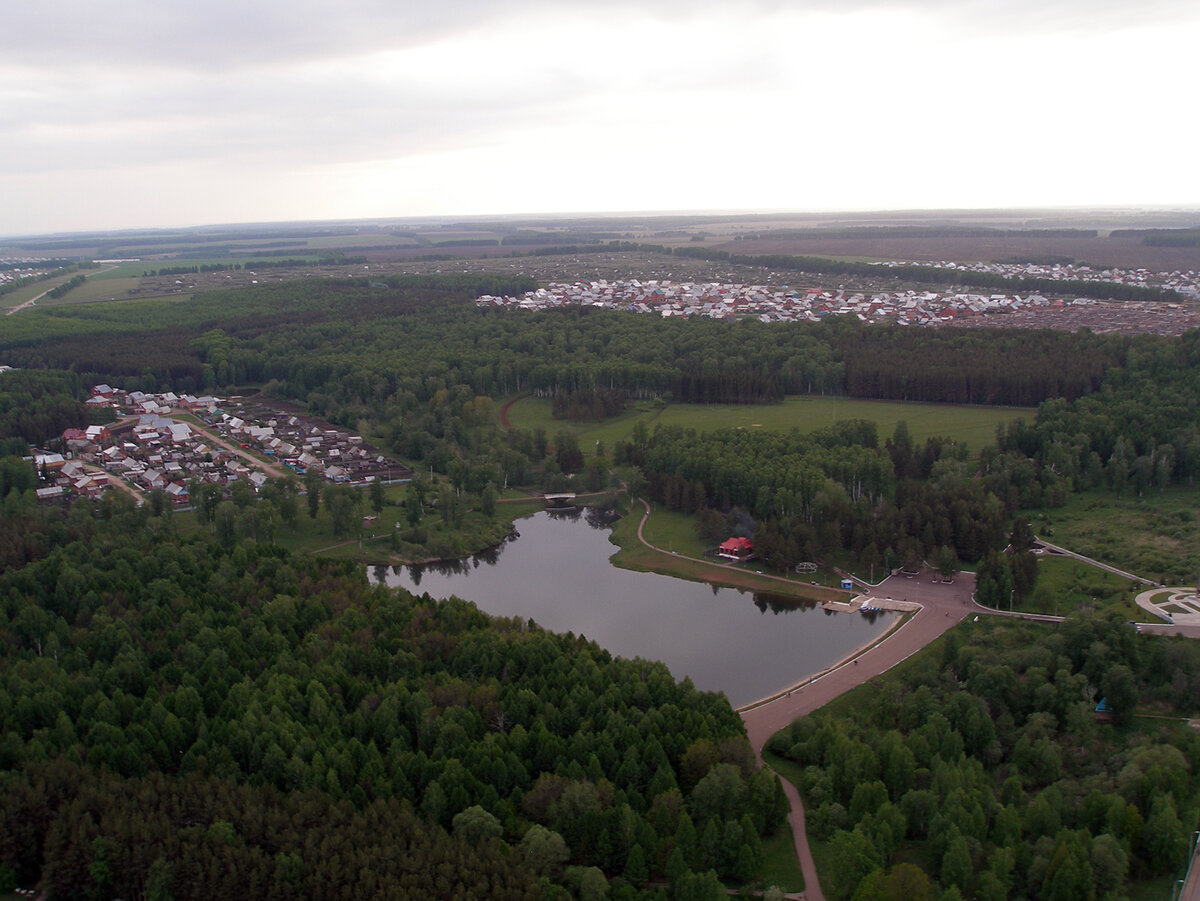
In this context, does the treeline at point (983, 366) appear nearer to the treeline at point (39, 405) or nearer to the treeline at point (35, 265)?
the treeline at point (39, 405)

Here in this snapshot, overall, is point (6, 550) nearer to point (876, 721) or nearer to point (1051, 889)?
point (876, 721)

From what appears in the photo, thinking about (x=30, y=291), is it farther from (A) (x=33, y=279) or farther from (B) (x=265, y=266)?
(B) (x=265, y=266)

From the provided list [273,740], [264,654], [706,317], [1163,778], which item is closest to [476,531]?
[264,654]

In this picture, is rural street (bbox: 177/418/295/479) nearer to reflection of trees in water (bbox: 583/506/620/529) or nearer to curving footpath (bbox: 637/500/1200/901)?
reflection of trees in water (bbox: 583/506/620/529)

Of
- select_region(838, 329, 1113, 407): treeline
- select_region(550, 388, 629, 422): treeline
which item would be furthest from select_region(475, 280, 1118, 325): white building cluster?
select_region(550, 388, 629, 422): treeline

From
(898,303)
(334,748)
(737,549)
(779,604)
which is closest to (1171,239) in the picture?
(898,303)

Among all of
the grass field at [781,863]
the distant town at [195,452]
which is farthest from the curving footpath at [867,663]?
the distant town at [195,452]

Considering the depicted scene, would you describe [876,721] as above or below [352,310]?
below
